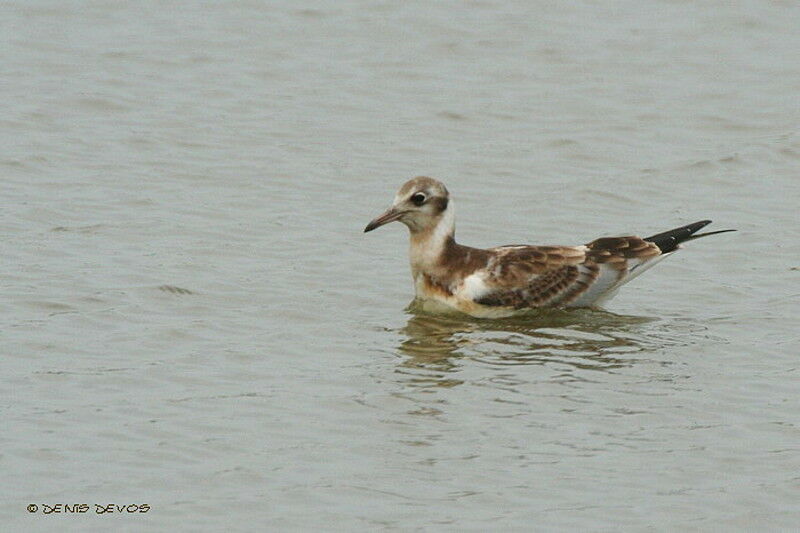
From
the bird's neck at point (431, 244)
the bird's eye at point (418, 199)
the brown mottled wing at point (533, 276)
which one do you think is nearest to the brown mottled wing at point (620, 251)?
the brown mottled wing at point (533, 276)

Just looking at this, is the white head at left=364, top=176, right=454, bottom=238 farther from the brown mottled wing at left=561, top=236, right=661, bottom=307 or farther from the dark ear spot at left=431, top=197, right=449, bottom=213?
the brown mottled wing at left=561, top=236, right=661, bottom=307

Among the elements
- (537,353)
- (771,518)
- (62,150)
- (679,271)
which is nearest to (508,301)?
(537,353)

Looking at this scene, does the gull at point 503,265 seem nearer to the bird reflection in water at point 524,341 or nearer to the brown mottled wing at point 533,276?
the brown mottled wing at point 533,276

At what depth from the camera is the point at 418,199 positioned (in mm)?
14500

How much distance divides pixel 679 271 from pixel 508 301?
2331 millimetres

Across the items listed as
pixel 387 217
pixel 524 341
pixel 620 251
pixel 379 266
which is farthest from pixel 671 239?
pixel 379 266

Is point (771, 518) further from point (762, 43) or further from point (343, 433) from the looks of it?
point (762, 43)

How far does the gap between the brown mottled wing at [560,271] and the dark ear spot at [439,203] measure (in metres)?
0.61

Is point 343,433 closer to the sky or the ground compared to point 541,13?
closer to the ground

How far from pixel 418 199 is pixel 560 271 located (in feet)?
4.74

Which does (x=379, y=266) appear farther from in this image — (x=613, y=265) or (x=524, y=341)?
(x=524, y=341)

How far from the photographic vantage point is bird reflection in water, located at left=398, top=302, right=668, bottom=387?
1269 cm

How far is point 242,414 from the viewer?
36.1ft

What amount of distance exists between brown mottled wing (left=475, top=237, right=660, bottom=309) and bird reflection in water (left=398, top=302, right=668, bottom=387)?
183mm
